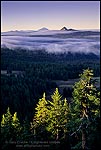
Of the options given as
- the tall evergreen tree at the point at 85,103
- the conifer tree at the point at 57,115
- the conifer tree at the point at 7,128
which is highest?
the tall evergreen tree at the point at 85,103

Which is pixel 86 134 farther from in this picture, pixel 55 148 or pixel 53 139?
pixel 53 139

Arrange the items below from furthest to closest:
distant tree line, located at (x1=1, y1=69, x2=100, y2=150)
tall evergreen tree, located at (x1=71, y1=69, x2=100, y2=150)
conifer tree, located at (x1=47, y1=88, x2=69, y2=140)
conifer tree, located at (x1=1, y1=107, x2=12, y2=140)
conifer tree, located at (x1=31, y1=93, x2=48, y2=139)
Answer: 1. conifer tree, located at (x1=31, y1=93, x2=48, y2=139)
2. conifer tree, located at (x1=1, y1=107, x2=12, y2=140)
3. conifer tree, located at (x1=47, y1=88, x2=69, y2=140)
4. distant tree line, located at (x1=1, y1=69, x2=100, y2=150)
5. tall evergreen tree, located at (x1=71, y1=69, x2=100, y2=150)

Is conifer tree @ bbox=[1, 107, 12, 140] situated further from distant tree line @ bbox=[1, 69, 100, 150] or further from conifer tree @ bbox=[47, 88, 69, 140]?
conifer tree @ bbox=[47, 88, 69, 140]

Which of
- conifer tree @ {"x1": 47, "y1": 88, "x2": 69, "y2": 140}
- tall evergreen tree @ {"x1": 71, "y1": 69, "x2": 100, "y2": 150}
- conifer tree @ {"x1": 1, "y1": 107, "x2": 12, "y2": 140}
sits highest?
tall evergreen tree @ {"x1": 71, "y1": 69, "x2": 100, "y2": 150}

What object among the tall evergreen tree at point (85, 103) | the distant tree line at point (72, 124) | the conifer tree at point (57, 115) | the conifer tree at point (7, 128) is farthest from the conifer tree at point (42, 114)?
the tall evergreen tree at point (85, 103)

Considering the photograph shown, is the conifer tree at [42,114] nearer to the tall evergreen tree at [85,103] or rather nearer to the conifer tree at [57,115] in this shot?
the conifer tree at [57,115]

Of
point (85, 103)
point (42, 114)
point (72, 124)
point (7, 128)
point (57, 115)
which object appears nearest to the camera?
point (72, 124)

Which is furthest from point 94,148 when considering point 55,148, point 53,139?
point 53,139

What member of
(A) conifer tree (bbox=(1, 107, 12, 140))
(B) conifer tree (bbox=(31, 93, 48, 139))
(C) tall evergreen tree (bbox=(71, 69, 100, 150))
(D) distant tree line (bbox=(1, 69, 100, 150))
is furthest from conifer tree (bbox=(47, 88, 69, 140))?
(C) tall evergreen tree (bbox=(71, 69, 100, 150))

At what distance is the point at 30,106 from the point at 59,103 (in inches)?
3294

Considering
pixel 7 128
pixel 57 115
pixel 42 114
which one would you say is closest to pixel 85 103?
pixel 57 115

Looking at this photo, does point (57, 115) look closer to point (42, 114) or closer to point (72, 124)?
point (42, 114)

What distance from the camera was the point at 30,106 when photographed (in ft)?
470

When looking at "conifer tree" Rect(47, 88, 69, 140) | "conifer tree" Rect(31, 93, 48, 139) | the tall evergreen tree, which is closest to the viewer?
the tall evergreen tree
